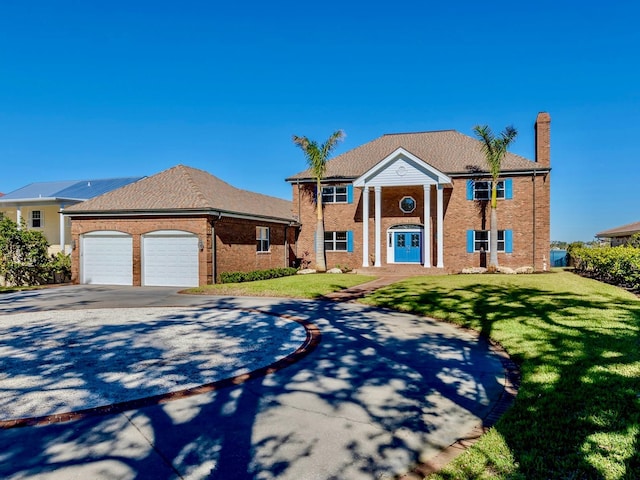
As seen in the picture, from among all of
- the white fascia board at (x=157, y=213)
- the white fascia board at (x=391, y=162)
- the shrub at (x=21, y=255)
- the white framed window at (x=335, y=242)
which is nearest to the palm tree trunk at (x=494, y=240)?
the white fascia board at (x=391, y=162)

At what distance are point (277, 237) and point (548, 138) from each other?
56.7 feet

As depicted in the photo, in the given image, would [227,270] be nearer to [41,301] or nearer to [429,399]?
[41,301]

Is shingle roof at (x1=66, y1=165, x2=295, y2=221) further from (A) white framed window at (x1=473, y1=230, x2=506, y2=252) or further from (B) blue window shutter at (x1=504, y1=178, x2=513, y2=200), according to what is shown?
(B) blue window shutter at (x1=504, y1=178, x2=513, y2=200)

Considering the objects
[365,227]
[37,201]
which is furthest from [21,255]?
[365,227]

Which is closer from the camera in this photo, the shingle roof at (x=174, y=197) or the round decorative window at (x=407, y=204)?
the shingle roof at (x=174, y=197)

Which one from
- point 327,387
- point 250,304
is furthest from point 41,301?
point 327,387

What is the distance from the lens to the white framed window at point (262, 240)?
22.9m

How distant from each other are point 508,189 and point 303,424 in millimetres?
23092

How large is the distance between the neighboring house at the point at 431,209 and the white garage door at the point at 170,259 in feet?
31.9

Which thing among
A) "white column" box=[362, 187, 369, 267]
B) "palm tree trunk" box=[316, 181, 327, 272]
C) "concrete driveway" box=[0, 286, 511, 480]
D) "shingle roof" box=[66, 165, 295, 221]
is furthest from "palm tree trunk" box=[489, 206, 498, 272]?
"concrete driveway" box=[0, 286, 511, 480]

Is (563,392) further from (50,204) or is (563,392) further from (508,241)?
(50,204)

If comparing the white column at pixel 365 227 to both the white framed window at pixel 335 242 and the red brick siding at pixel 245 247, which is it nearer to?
the white framed window at pixel 335 242

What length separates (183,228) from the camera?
1866 centimetres

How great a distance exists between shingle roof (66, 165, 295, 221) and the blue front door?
8111 mm
